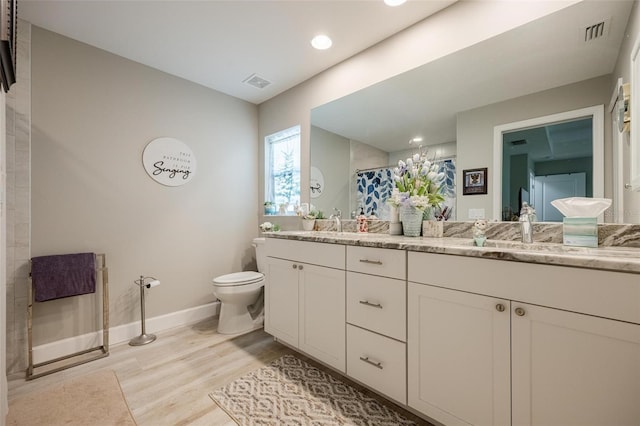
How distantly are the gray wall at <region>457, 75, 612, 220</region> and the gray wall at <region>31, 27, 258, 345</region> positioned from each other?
2302mm

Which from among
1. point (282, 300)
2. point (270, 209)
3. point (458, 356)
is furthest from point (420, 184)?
point (270, 209)

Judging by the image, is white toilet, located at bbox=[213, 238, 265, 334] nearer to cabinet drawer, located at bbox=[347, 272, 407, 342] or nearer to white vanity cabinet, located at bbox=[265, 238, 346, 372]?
white vanity cabinet, located at bbox=[265, 238, 346, 372]

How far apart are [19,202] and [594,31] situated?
11.6ft

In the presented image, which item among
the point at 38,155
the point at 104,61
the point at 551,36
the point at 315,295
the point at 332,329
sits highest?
the point at 104,61

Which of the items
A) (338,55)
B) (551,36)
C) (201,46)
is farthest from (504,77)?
(201,46)

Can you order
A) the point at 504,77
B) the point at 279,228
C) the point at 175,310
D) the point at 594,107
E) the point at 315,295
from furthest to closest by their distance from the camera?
the point at 279,228
the point at 175,310
the point at 315,295
the point at 504,77
the point at 594,107

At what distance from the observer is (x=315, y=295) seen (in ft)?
5.74

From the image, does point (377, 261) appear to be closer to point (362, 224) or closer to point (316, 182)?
point (362, 224)

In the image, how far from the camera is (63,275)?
6.22 ft

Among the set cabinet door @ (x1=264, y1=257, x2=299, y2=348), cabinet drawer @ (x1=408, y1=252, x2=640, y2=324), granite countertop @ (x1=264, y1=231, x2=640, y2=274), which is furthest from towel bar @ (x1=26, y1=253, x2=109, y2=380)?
cabinet drawer @ (x1=408, y1=252, x2=640, y2=324)

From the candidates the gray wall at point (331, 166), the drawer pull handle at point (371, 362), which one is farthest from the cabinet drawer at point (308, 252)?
the gray wall at point (331, 166)

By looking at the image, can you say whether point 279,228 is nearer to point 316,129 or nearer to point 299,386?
point 316,129

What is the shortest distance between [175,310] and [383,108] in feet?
8.63

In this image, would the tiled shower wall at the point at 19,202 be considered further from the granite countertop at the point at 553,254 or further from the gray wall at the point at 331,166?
the granite countertop at the point at 553,254
